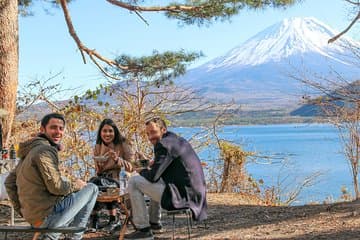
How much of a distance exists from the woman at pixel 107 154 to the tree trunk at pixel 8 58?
6.66 feet

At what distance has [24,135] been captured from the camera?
822cm

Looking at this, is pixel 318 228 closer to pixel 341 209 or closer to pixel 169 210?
pixel 341 209

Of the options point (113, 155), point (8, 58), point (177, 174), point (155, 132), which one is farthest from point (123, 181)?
point (8, 58)

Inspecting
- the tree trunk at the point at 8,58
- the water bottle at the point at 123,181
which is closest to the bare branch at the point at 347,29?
the water bottle at the point at 123,181

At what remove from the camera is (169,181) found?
4.06m

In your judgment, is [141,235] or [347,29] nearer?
[141,235]

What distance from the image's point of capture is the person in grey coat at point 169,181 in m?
3.99

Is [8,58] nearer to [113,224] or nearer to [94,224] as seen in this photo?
[94,224]

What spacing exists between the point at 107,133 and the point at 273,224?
5.83 ft

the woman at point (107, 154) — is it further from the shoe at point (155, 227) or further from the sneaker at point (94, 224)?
the shoe at point (155, 227)

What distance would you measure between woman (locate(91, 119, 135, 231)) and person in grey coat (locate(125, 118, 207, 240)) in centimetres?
63

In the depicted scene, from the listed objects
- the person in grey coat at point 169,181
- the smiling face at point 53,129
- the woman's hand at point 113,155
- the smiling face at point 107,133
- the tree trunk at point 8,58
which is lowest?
the person in grey coat at point 169,181

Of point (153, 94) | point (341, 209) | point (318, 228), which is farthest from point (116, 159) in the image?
point (153, 94)

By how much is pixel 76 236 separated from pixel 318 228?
2198mm
